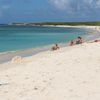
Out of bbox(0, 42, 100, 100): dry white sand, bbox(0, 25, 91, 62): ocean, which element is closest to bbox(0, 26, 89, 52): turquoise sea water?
bbox(0, 25, 91, 62): ocean

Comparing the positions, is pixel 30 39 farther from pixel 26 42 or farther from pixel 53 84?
pixel 53 84

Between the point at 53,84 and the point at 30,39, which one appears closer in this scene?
the point at 53,84

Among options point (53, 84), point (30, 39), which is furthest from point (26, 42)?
point (53, 84)

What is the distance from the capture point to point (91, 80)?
368 inches

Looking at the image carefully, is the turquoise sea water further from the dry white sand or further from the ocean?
the dry white sand

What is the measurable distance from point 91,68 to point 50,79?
211 cm

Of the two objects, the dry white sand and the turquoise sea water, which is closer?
the dry white sand

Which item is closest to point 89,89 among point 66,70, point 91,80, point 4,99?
point 91,80

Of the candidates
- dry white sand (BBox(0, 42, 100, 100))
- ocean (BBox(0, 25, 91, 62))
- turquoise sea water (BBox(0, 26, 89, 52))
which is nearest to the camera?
dry white sand (BBox(0, 42, 100, 100))

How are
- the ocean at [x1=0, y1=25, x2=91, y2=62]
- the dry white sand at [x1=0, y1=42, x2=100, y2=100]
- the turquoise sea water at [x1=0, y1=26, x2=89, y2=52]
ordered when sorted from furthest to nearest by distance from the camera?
the turquoise sea water at [x1=0, y1=26, x2=89, y2=52] → the ocean at [x1=0, y1=25, x2=91, y2=62] → the dry white sand at [x1=0, y1=42, x2=100, y2=100]

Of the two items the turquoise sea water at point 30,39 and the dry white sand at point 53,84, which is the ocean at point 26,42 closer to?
the turquoise sea water at point 30,39

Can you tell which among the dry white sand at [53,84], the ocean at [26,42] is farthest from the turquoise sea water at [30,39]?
the dry white sand at [53,84]

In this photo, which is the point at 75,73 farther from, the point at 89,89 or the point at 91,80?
the point at 89,89

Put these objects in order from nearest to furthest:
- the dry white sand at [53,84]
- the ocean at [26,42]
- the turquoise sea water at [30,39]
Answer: the dry white sand at [53,84], the ocean at [26,42], the turquoise sea water at [30,39]
